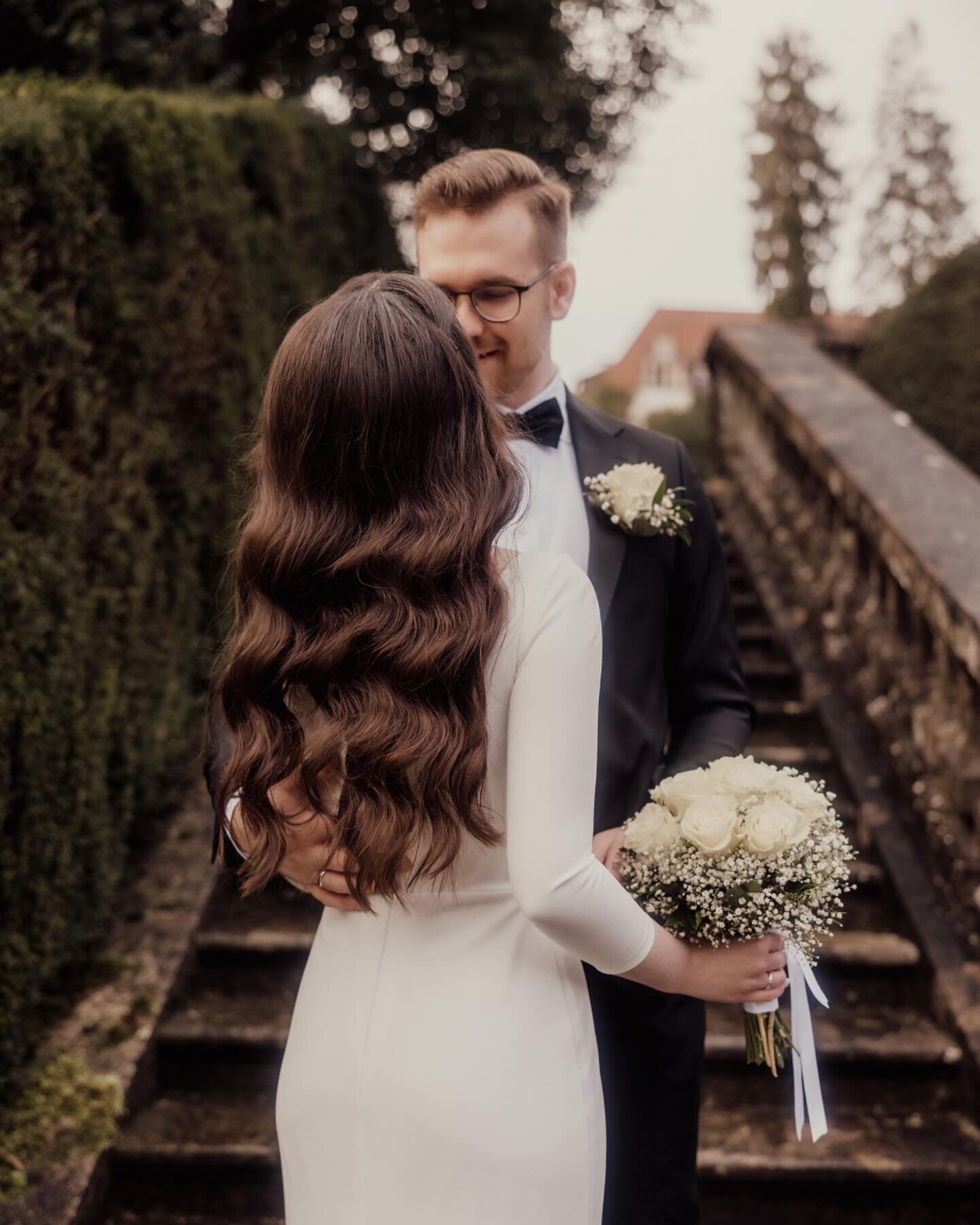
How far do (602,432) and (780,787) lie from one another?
99 centimetres

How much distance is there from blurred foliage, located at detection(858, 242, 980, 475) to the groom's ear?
15.1 feet

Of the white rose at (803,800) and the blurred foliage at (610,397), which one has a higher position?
the white rose at (803,800)

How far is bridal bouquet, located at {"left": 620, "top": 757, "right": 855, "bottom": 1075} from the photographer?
158cm

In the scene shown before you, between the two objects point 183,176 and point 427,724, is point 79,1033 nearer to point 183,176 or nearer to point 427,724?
point 427,724

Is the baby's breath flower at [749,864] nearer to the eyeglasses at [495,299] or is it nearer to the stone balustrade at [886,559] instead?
the eyeglasses at [495,299]

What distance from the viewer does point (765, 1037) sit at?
1.76 meters

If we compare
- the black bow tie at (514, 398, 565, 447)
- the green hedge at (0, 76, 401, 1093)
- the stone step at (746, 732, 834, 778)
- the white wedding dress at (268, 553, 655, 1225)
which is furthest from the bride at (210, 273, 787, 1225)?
the stone step at (746, 732, 834, 778)

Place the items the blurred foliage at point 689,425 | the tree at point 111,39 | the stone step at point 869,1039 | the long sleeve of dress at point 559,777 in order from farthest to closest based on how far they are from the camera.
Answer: the blurred foliage at point 689,425 < the tree at point 111,39 < the stone step at point 869,1039 < the long sleeve of dress at point 559,777

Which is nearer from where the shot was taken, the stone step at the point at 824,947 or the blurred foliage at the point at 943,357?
the stone step at the point at 824,947

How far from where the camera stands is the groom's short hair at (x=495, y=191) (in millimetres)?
2271

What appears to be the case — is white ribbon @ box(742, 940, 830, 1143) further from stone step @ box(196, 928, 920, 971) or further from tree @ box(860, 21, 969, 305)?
tree @ box(860, 21, 969, 305)

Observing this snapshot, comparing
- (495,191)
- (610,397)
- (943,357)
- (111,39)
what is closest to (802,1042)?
(495,191)

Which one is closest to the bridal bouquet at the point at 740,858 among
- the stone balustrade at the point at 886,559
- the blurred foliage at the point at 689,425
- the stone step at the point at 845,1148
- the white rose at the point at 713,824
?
the white rose at the point at 713,824

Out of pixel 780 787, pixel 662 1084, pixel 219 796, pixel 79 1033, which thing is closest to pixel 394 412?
pixel 219 796
